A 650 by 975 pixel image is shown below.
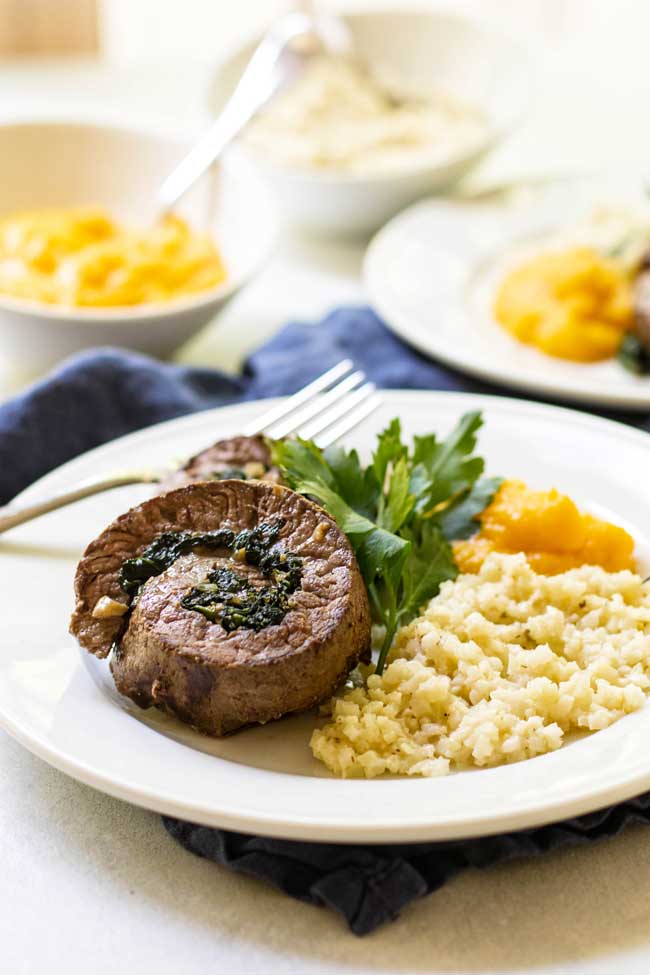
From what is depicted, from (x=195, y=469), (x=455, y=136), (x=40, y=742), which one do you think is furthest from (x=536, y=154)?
(x=40, y=742)

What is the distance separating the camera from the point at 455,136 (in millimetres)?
4777

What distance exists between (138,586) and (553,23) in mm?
7859

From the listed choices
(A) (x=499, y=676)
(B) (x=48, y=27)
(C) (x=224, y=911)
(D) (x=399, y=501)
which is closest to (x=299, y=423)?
(D) (x=399, y=501)

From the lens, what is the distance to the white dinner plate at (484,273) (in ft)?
11.4

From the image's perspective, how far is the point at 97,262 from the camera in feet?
12.5

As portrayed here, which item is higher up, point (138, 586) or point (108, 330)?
point (138, 586)

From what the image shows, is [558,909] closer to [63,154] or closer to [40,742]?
[40,742]

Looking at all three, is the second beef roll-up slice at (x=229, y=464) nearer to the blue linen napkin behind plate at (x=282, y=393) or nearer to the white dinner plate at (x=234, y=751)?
the white dinner plate at (x=234, y=751)

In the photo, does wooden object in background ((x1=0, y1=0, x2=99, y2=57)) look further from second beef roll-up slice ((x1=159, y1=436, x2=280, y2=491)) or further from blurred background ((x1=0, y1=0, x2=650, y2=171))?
second beef roll-up slice ((x1=159, y1=436, x2=280, y2=491))

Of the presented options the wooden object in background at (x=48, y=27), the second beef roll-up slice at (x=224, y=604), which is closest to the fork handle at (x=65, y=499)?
the second beef roll-up slice at (x=224, y=604)

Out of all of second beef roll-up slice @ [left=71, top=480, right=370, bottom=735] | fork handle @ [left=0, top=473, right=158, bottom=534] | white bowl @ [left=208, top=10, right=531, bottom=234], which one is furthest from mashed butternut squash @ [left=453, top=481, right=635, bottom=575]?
white bowl @ [left=208, top=10, right=531, bottom=234]

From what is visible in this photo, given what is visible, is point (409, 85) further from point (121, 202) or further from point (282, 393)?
point (282, 393)

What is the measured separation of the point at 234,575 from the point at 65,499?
660 millimetres

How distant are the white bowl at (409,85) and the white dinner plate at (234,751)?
195 centimetres
